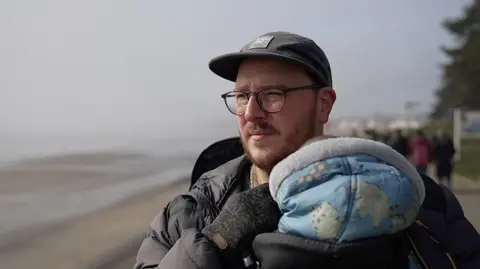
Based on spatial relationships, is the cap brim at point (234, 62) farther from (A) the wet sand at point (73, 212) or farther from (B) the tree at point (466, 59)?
(B) the tree at point (466, 59)

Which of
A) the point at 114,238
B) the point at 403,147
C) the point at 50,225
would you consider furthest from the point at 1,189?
the point at 403,147

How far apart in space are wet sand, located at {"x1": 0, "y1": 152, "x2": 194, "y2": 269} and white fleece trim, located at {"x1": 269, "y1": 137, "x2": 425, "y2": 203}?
20.6ft

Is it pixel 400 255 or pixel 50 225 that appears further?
pixel 50 225

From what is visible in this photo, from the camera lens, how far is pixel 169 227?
1.75 meters

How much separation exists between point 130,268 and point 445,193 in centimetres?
541

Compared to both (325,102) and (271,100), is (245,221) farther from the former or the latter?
(325,102)

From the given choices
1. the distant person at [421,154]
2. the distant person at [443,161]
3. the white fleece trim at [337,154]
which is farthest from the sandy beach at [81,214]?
the white fleece trim at [337,154]

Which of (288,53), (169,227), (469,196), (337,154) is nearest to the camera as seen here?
(337,154)

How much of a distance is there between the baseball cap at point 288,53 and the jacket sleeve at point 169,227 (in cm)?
48

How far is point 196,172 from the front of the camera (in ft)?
7.51

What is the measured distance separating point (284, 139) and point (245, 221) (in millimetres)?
362

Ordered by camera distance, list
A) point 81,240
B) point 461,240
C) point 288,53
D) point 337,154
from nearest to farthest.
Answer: point 337,154
point 461,240
point 288,53
point 81,240

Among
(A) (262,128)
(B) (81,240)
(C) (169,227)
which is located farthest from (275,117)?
(B) (81,240)

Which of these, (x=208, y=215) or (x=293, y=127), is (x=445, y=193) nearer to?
(x=293, y=127)
